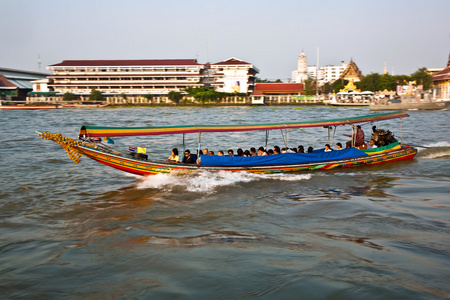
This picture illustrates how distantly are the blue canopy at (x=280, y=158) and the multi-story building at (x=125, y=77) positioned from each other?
191 feet

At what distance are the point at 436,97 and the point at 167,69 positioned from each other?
41.1 metres

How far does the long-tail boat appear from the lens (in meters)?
9.12

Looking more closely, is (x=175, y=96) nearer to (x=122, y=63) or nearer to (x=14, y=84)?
(x=122, y=63)

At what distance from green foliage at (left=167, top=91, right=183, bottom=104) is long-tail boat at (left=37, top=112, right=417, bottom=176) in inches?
2197

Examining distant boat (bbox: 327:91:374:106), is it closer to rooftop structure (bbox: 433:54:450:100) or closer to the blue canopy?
rooftop structure (bbox: 433:54:450:100)

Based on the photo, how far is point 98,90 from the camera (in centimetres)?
6712

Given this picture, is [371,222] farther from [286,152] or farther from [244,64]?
[244,64]

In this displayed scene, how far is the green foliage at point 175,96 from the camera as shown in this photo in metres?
66.1

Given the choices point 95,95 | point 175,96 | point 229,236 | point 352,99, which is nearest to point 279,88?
point 352,99

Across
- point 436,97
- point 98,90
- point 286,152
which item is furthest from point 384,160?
point 98,90

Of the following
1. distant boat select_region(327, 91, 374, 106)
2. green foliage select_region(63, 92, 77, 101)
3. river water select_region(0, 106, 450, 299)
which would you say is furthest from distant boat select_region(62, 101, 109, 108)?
river water select_region(0, 106, 450, 299)

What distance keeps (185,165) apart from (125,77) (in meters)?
62.2

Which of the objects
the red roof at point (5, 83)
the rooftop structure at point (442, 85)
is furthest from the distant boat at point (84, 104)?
the rooftop structure at point (442, 85)

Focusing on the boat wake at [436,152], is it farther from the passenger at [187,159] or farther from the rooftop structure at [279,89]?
the rooftop structure at [279,89]
